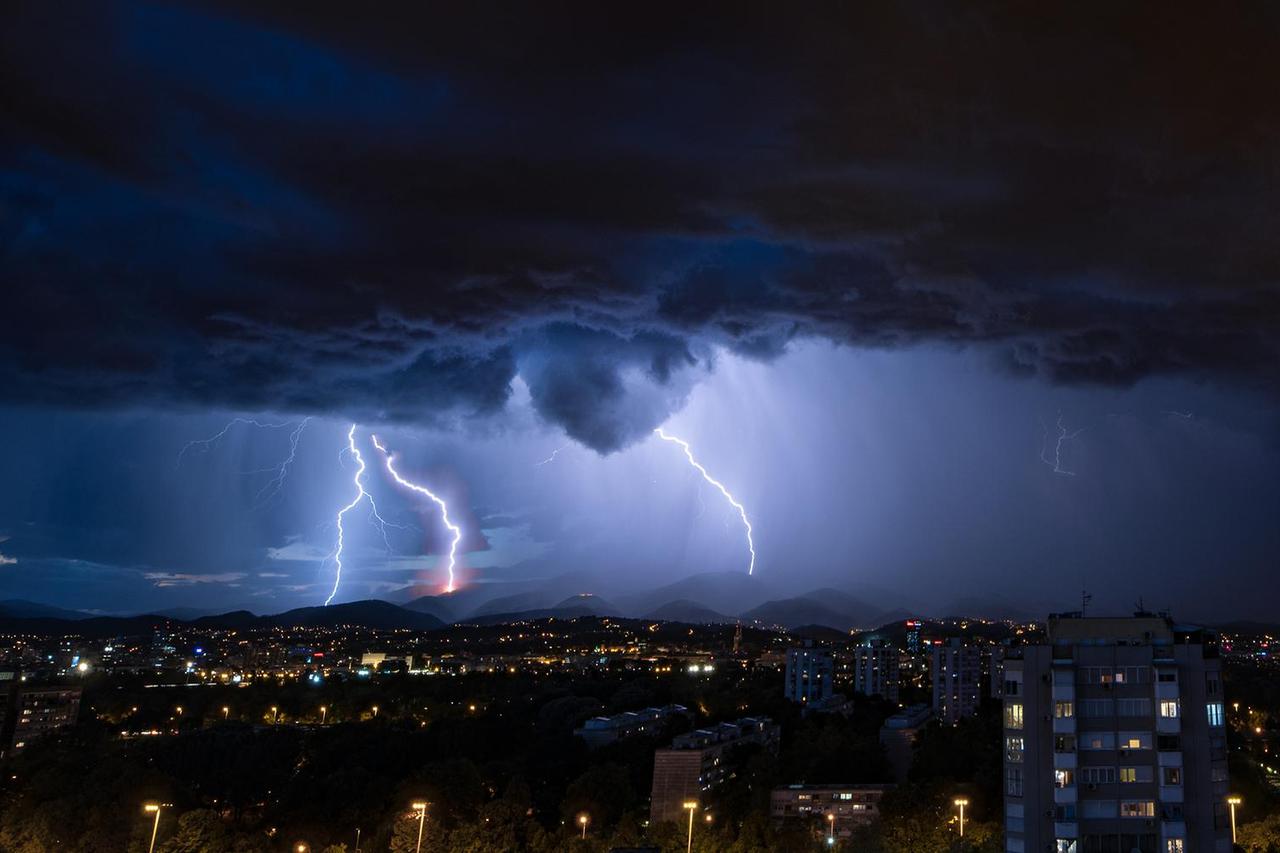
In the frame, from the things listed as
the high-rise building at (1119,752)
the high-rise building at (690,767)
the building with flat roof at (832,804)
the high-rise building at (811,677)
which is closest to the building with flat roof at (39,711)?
the high-rise building at (690,767)

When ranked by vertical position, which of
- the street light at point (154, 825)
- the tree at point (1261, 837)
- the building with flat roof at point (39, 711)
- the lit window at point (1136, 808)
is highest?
the lit window at point (1136, 808)

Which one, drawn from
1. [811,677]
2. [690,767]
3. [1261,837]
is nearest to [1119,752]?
[1261,837]

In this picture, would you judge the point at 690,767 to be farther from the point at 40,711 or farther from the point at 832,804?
the point at 40,711

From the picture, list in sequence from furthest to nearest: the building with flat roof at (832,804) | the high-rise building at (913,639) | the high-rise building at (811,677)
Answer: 1. the high-rise building at (913,639)
2. the high-rise building at (811,677)
3. the building with flat roof at (832,804)

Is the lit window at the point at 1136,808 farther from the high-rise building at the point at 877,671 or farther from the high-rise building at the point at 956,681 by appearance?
the high-rise building at the point at 877,671

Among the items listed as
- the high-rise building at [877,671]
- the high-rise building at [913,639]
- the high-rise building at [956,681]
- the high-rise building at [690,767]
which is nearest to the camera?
the high-rise building at [690,767]

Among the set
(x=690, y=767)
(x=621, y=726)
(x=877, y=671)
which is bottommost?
(x=621, y=726)

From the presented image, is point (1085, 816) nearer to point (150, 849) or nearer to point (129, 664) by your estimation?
point (150, 849)
